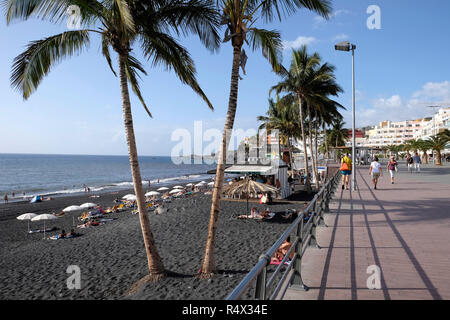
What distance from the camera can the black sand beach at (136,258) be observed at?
24.3 ft

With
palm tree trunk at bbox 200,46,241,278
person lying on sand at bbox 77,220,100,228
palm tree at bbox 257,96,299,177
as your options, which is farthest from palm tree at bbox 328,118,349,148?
palm tree trunk at bbox 200,46,241,278

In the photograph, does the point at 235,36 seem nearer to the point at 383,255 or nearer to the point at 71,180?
the point at 383,255

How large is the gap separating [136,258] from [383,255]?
8.02 m

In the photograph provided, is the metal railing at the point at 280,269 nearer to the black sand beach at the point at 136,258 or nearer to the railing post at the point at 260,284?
the railing post at the point at 260,284

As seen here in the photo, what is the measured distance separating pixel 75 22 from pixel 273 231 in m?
10.0

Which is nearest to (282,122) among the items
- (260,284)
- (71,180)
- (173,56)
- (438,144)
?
(438,144)

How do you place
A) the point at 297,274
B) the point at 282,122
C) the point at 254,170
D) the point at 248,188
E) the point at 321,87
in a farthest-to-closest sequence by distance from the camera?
the point at 282,122
the point at 321,87
the point at 254,170
the point at 248,188
the point at 297,274

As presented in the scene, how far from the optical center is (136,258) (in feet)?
33.0
